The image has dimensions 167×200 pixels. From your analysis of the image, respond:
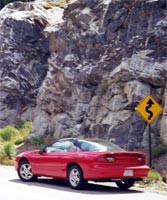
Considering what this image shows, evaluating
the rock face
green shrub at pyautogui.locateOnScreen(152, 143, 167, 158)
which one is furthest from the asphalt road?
the rock face

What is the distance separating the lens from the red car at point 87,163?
540 inches

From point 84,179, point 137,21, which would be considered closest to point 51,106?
point 137,21

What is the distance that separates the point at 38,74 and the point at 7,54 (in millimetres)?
2784

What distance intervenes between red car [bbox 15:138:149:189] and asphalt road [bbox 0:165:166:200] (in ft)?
1.05

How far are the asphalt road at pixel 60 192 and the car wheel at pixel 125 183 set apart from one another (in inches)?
6.2

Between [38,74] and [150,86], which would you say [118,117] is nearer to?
[150,86]

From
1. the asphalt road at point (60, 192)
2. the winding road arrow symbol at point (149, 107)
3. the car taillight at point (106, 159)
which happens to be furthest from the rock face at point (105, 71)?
the car taillight at point (106, 159)

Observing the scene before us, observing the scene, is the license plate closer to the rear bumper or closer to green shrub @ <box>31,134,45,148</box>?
the rear bumper

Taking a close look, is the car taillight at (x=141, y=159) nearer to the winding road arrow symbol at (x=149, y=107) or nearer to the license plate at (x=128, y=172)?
the license plate at (x=128, y=172)

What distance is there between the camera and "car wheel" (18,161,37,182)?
1586 centimetres

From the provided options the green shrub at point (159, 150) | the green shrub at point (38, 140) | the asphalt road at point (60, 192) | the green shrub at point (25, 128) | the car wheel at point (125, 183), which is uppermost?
the green shrub at point (25, 128)

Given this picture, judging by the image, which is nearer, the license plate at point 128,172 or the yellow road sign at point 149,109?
the license plate at point 128,172

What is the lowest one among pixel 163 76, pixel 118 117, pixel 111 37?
pixel 118 117

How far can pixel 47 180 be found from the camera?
16.4 m
